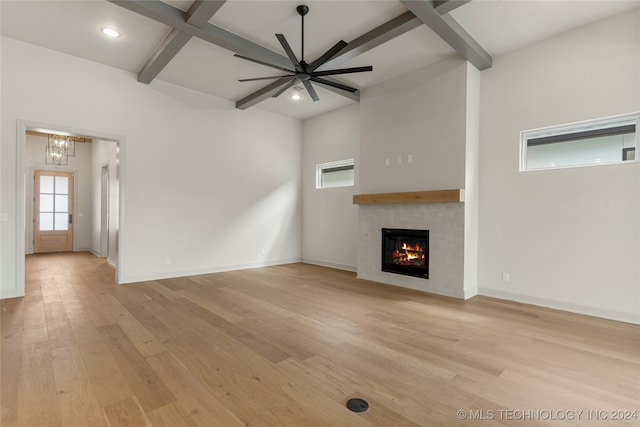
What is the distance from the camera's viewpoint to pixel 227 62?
14.9ft

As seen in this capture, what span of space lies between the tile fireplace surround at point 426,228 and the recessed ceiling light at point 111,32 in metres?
4.13

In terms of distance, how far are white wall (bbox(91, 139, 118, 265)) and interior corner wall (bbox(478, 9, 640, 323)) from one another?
6.89m

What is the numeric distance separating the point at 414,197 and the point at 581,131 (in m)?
2.11

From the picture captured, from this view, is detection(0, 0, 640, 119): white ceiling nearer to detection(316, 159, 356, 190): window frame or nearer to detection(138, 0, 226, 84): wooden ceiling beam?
detection(138, 0, 226, 84): wooden ceiling beam

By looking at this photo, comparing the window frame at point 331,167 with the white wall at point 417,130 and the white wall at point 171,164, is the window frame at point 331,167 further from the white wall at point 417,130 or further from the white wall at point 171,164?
the white wall at point 417,130

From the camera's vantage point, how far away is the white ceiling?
329 cm

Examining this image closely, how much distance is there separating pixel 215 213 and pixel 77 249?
631 cm

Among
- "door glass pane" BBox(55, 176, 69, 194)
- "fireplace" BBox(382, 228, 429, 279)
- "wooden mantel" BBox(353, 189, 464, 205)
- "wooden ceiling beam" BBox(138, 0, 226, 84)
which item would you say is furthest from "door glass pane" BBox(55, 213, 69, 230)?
"fireplace" BBox(382, 228, 429, 279)

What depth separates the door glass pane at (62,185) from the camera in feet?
Answer: 29.2

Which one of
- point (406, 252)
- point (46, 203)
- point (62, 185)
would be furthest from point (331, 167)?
point (46, 203)

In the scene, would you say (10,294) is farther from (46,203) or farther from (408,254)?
(46,203)

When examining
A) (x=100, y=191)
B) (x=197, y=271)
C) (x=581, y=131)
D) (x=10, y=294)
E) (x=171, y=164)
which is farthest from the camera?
(x=100, y=191)

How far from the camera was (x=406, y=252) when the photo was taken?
493 centimetres

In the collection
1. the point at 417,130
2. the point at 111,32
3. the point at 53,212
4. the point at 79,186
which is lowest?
the point at 53,212
